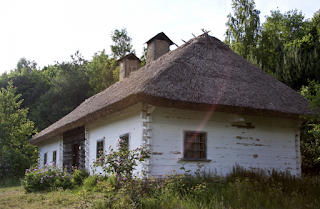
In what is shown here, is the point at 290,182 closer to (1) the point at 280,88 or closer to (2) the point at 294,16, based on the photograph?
(1) the point at 280,88

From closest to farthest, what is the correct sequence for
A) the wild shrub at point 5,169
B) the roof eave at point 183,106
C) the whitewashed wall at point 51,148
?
1. the roof eave at point 183,106
2. the whitewashed wall at point 51,148
3. the wild shrub at point 5,169

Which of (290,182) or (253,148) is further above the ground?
(253,148)

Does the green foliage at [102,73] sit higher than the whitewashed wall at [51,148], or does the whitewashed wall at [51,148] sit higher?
the green foliage at [102,73]

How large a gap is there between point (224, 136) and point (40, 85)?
33.5m

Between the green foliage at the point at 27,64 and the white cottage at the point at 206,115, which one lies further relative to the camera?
the green foliage at the point at 27,64

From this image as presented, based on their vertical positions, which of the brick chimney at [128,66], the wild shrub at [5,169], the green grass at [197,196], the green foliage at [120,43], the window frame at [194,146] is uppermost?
the green foliage at [120,43]

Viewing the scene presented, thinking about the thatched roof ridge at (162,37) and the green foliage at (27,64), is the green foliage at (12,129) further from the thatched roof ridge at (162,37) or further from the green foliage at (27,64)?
the green foliage at (27,64)

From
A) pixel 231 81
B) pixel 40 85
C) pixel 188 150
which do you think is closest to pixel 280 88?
pixel 231 81

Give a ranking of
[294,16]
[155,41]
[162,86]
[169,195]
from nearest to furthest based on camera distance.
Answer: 1. [169,195]
2. [162,86]
3. [155,41]
4. [294,16]

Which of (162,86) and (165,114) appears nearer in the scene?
(162,86)

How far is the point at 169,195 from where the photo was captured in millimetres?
6551

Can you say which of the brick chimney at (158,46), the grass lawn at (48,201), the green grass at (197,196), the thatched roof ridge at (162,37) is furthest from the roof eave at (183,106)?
the thatched roof ridge at (162,37)

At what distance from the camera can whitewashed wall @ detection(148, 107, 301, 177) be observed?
27.7ft

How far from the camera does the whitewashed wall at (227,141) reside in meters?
8.44
